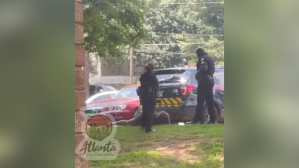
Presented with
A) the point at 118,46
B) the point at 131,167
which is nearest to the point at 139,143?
the point at 131,167

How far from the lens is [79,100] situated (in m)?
2.47

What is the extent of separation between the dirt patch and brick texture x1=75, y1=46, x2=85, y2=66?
1061mm

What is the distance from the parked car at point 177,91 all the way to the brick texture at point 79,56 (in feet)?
2.34

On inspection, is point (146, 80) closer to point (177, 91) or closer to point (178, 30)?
point (177, 91)

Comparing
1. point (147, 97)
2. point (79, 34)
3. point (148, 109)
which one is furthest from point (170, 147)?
point (79, 34)

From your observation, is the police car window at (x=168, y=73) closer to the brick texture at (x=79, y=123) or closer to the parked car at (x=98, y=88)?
the parked car at (x=98, y=88)

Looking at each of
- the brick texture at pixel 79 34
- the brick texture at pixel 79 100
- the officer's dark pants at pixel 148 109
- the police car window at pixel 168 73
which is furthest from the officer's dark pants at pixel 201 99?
the brick texture at pixel 79 34

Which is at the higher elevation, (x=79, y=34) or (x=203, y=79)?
(x=79, y=34)

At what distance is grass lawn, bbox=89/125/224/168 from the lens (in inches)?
96.8

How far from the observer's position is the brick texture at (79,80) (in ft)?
8.14

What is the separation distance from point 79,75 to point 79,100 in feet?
0.80
